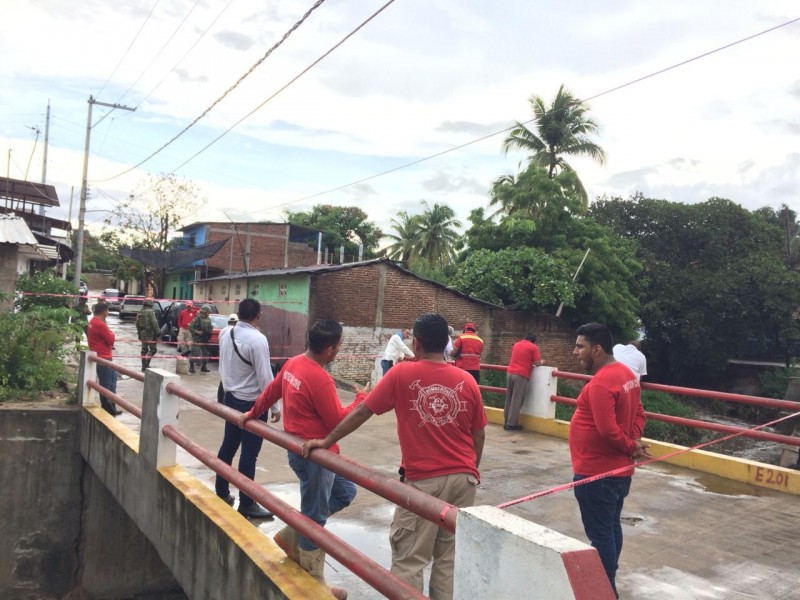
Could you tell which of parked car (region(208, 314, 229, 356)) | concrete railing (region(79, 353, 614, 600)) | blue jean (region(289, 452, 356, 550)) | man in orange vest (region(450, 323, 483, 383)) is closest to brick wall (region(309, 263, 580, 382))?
parked car (region(208, 314, 229, 356))

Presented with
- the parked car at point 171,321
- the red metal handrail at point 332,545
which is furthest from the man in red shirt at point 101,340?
the parked car at point 171,321

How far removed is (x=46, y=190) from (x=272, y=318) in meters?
13.6

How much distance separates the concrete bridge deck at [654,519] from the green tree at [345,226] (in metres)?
43.8

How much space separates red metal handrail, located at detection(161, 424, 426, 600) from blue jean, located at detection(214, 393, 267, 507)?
898 millimetres

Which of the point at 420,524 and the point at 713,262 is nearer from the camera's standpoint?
the point at 420,524

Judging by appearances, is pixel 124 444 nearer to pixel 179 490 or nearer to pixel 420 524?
pixel 179 490

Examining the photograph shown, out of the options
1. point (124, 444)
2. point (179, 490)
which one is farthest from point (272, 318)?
point (179, 490)

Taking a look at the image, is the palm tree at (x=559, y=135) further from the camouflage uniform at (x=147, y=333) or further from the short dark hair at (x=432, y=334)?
the short dark hair at (x=432, y=334)

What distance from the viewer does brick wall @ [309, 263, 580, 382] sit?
69.2 ft

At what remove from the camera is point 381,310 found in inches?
867

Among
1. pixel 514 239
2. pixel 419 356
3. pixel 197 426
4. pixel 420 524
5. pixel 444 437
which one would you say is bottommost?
pixel 197 426

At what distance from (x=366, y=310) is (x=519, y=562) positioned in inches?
777

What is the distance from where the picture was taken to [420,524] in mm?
3480

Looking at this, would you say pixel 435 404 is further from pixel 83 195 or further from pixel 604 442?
pixel 83 195
